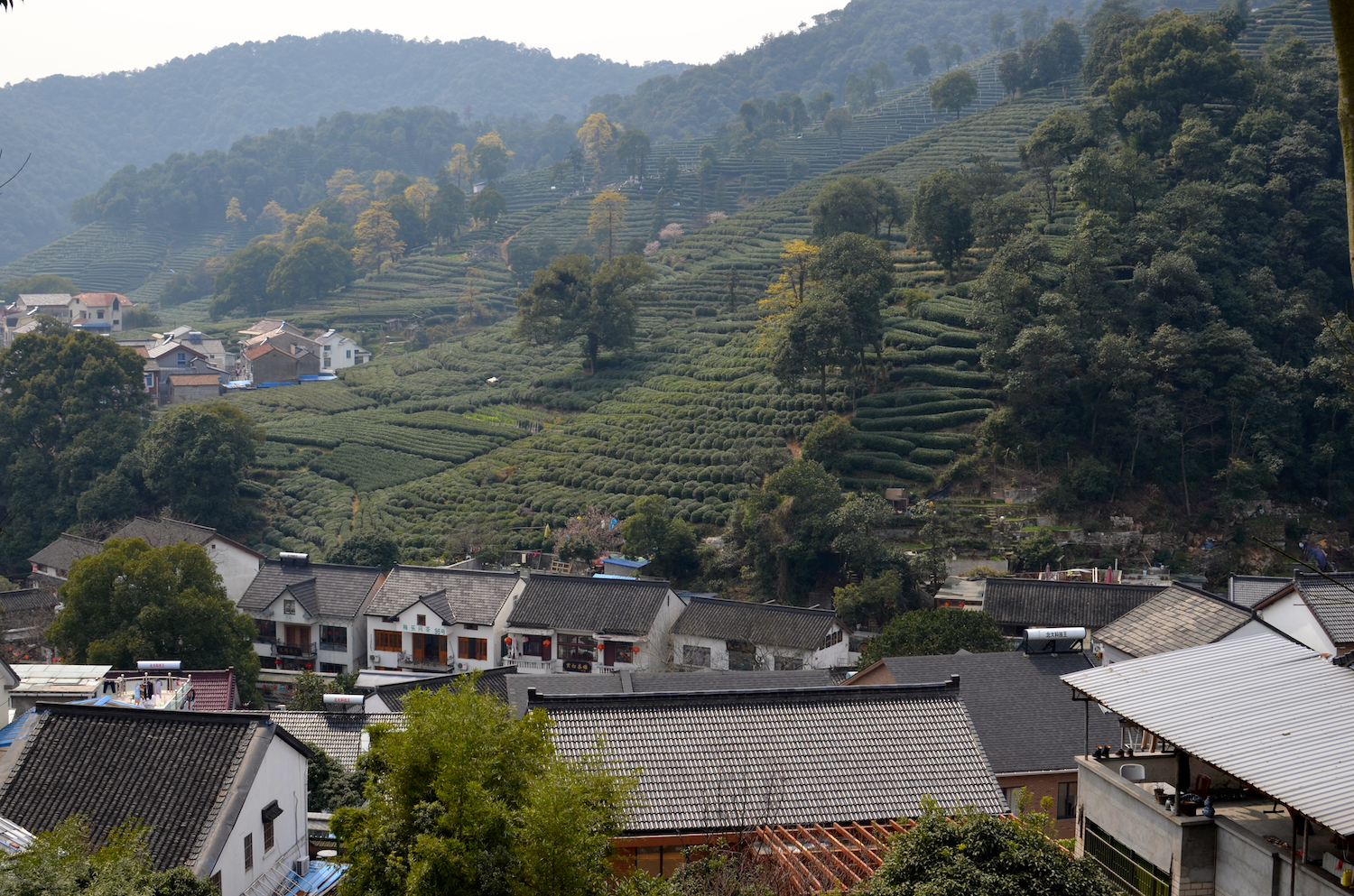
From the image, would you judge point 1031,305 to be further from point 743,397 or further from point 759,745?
point 759,745

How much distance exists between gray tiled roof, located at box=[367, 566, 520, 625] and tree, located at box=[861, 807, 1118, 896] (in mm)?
29096

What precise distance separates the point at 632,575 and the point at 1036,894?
32813 mm

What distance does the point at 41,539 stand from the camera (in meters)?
50.8

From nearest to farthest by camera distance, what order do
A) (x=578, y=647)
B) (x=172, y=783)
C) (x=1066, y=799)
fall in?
1. (x=172, y=783)
2. (x=1066, y=799)
3. (x=578, y=647)

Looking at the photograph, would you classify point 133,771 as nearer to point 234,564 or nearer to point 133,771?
point 133,771

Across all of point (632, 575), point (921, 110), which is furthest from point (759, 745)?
point (921, 110)

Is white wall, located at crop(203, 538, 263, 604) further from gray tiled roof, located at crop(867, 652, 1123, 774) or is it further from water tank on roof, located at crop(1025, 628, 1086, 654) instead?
water tank on roof, located at crop(1025, 628, 1086, 654)

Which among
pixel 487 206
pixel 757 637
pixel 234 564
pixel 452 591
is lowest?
pixel 757 637

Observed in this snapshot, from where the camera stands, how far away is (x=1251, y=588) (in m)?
29.3

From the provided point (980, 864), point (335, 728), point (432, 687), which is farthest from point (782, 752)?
point (432, 687)

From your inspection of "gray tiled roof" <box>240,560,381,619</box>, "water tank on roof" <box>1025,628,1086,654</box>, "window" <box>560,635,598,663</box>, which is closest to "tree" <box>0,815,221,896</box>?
"water tank on roof" <box>1025,628,1086,654</box>

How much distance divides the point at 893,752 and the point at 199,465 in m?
42.5

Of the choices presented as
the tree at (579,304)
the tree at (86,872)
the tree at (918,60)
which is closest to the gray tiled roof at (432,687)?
the tree at (86,872)

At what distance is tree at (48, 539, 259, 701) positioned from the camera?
32312mm
